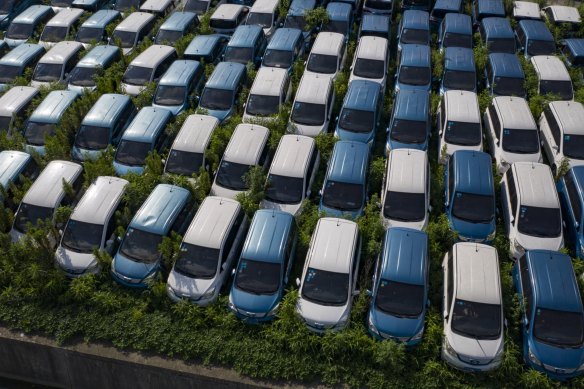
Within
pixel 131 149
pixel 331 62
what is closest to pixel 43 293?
pixel 131 149

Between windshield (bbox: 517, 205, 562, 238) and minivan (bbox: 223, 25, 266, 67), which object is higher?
minivan (bbox: 223, 25, 266, 67)

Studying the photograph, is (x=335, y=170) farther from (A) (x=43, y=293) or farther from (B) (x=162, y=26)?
(B) (x=162, y=26)

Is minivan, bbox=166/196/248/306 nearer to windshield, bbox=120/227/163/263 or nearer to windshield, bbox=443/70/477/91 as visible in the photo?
windshield, bbox=120/227/163/263

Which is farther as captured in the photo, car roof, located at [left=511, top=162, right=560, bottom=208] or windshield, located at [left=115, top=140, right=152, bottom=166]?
windshield, located at [left=115, top=140, right=152, bottom=166]

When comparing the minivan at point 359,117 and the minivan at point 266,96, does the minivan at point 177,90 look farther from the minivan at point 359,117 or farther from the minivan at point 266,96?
the minivan at point 359,117

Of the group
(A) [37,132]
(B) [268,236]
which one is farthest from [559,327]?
(A) [37,132]

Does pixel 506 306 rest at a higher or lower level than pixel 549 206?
lower

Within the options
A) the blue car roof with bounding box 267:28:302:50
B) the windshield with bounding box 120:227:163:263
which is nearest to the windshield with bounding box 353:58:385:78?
the blue car roof with bounding box 267:28:302:50
